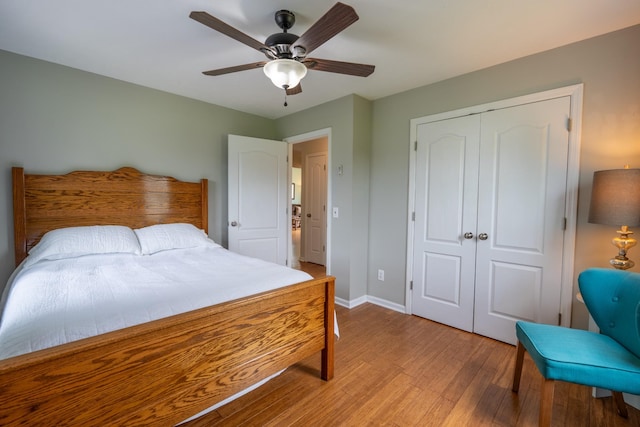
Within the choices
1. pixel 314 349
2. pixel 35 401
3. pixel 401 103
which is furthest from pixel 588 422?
pixel 401 103

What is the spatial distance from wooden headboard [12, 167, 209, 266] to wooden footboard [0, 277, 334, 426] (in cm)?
207

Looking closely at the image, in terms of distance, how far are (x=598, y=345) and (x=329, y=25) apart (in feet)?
7.07

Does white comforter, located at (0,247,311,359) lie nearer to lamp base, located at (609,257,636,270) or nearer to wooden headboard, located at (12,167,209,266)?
wooden headboard, located at (12,167,209,266)

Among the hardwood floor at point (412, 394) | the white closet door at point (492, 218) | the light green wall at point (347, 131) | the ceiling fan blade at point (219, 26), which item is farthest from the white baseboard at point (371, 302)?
the ceiling fan blade at point (219, 26)

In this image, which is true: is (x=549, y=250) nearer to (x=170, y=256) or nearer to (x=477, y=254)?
(x=477, y=254)

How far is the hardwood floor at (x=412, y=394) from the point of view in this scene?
1.56m

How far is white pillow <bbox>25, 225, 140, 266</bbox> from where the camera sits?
84.0 inches

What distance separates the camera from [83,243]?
2250 mm

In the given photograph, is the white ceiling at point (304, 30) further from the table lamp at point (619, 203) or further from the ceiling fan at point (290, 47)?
the table lamp at point (619, 203)

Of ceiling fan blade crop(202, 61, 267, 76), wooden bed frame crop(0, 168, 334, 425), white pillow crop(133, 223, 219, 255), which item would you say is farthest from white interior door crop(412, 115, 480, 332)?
white pillow crop(133, 223, 219, 255)

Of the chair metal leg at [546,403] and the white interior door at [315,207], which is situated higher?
the white interior door at [315,207]

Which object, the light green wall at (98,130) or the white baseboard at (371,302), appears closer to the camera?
the light green wall at (98,130)

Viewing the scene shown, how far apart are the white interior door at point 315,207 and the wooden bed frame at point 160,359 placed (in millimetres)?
3279

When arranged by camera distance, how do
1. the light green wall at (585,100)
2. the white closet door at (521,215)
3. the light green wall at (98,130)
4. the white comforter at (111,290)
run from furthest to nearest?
the light green wall at (98,130) → the white closet door at (521,215) → the light green wall at (585,100) → the white comforter at (111,290)
